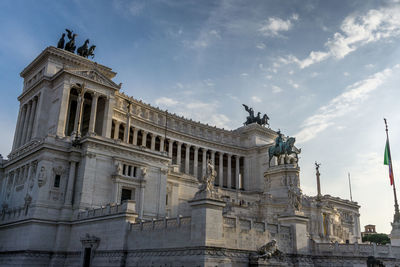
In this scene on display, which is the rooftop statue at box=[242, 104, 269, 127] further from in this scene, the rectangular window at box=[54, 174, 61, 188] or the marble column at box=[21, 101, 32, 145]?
the rectangular window at box=[54, 174, 61, 188]

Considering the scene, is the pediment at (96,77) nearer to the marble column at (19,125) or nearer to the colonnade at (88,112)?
the colonnade at (88,112)

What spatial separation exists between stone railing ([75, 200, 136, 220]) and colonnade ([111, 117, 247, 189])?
31.4 meters

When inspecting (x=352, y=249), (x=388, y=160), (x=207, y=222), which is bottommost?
(x=352, y=249)

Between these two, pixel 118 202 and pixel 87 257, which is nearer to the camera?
pixel 87 257

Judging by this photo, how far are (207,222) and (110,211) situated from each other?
13510 millimetres

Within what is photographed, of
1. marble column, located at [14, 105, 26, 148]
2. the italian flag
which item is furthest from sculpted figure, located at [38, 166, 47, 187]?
the italian flag

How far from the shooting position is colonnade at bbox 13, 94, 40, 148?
221 ft

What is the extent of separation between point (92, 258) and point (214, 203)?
16520 millimetres

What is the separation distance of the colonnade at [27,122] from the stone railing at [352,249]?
1912 inches

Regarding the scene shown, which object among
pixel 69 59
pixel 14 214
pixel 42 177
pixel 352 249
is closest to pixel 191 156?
pixel 69 59

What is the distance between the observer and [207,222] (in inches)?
1141

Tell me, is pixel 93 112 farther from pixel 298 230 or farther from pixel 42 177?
pixel 298 230

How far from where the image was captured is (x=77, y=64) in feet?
227

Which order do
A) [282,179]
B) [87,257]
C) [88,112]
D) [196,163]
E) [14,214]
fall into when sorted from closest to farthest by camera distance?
[87,257] < [14,214] < [282,179] < [88,112] < [196,163]
